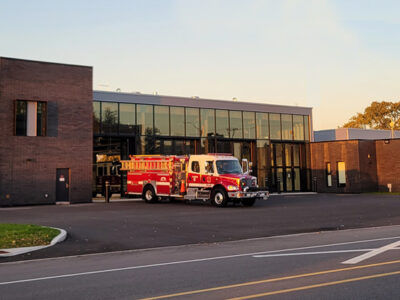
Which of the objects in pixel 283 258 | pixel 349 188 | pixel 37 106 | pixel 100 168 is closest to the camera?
pixel 283 258

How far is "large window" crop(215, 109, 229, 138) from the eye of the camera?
40.2m

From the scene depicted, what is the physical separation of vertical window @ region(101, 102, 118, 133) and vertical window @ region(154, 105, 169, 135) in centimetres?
338

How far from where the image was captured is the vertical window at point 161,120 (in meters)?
36.8

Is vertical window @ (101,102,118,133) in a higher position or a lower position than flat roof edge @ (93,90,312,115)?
lower

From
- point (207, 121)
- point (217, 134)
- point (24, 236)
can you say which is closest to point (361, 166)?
point (217, 134)

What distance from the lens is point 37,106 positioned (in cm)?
2962

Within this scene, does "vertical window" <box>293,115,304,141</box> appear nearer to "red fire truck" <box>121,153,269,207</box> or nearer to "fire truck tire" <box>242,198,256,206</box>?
"red fire truck" <box>121,153,269,207</box>

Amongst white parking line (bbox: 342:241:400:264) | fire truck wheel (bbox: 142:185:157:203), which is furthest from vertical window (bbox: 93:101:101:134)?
white parking line (bbox: 342:241:400:264)

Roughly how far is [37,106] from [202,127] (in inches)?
560

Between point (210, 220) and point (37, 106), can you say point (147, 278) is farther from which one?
point (37, 106)

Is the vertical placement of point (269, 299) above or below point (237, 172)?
below

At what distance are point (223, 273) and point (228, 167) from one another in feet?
62.0

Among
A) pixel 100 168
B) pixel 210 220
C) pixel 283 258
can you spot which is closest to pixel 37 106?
pixel 100 168

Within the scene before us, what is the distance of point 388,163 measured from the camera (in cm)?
4266
